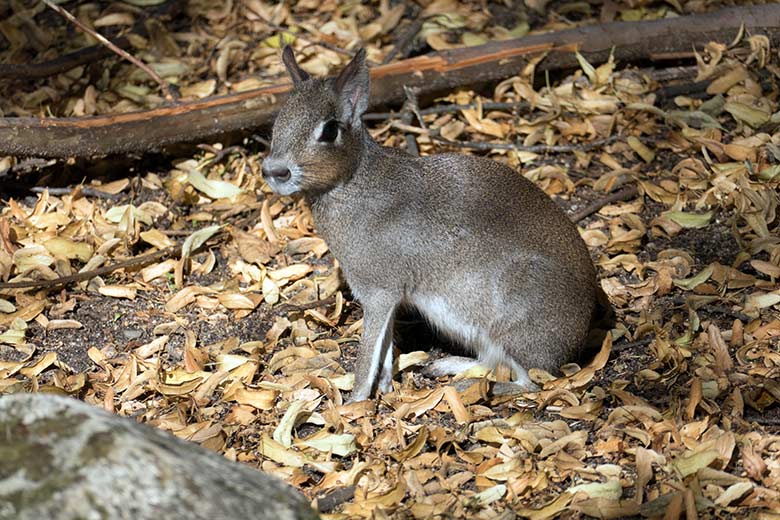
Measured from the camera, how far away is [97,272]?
19.2ft

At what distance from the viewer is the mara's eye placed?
187 inches

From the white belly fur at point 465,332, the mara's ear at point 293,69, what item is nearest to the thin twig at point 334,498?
the white belly fur at point 465,332

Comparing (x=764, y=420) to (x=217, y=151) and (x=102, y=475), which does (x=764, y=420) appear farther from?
(x=217, y=151)

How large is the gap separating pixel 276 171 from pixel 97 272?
170cm

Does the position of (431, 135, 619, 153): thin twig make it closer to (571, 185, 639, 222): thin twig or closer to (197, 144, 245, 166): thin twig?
(571, 185, 639, 222): thin twig

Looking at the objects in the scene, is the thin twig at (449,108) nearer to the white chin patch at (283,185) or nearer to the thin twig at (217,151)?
the thin twig at (217,151)

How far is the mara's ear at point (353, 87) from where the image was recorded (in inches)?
187

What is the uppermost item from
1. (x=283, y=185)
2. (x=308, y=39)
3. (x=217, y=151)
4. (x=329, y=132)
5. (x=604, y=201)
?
(x=329, y=132)

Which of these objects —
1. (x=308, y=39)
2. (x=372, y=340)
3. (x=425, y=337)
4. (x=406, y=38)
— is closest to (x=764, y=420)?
(x=372, y=340)

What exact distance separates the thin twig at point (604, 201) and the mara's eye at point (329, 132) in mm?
1874

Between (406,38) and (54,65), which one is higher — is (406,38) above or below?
below

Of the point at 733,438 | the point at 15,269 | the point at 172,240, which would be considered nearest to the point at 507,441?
the point at 733,438

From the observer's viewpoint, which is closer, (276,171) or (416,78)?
(276,171)

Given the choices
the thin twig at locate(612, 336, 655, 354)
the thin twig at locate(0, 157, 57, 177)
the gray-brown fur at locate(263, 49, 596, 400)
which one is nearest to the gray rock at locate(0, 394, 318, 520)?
the gray-brown fur at locate(263, 49, 596, 400)
